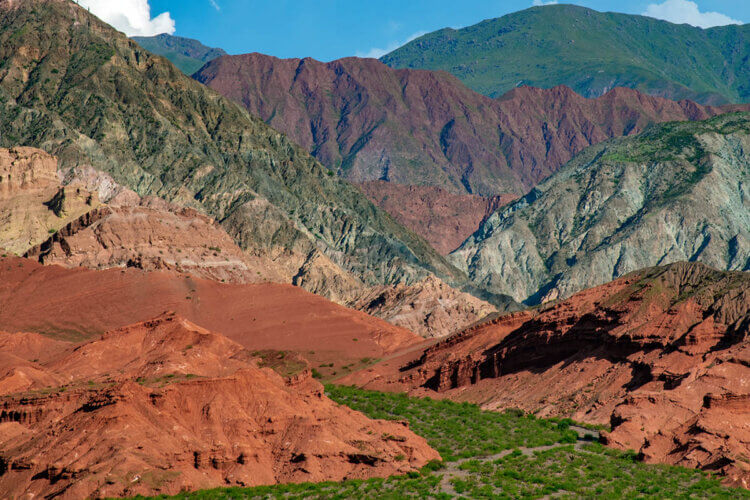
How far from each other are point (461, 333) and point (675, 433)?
40.2 meters

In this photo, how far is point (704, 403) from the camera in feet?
155

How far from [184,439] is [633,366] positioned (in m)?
31.8

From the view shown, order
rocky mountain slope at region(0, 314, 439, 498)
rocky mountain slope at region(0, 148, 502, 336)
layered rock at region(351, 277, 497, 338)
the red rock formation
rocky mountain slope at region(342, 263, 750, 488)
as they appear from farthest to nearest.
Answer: layered rock at region(351, 277, 497, 338)
rocky mountain slope at region(0, 148, 502, 336)
the red rock formation
rocky mountain slope at region(342, 263, 750, 488)
rocky mountain slope at region(0, 314, 439, 498)

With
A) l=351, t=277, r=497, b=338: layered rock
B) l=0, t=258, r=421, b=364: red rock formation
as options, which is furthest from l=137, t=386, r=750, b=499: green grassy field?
l=351, t=277, r=497, b=338: layered rock

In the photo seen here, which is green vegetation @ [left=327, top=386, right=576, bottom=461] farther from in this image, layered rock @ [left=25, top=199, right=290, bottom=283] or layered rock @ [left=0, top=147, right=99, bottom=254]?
layered rock @ [left=0, top=147, right=99, bottom=254]

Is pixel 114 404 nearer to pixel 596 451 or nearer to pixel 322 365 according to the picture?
pixel 596 451

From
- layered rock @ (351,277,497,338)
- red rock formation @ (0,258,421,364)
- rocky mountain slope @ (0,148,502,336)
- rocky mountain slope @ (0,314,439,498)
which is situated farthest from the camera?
layered rock @ (351,277,497,338)

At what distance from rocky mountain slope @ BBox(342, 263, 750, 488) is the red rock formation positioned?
15.8 meters

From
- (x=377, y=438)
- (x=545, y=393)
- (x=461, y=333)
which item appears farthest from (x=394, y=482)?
(x=461, y=333)

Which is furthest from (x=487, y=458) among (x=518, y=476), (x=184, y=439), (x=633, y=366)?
(x=633, y=366)

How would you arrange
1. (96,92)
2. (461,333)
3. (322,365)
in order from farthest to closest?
(96,92) → (322,365) → (461,333)

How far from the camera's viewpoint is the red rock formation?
101m

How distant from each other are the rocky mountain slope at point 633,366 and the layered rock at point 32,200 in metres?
65.8

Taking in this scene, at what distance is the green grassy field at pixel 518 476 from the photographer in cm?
3834
